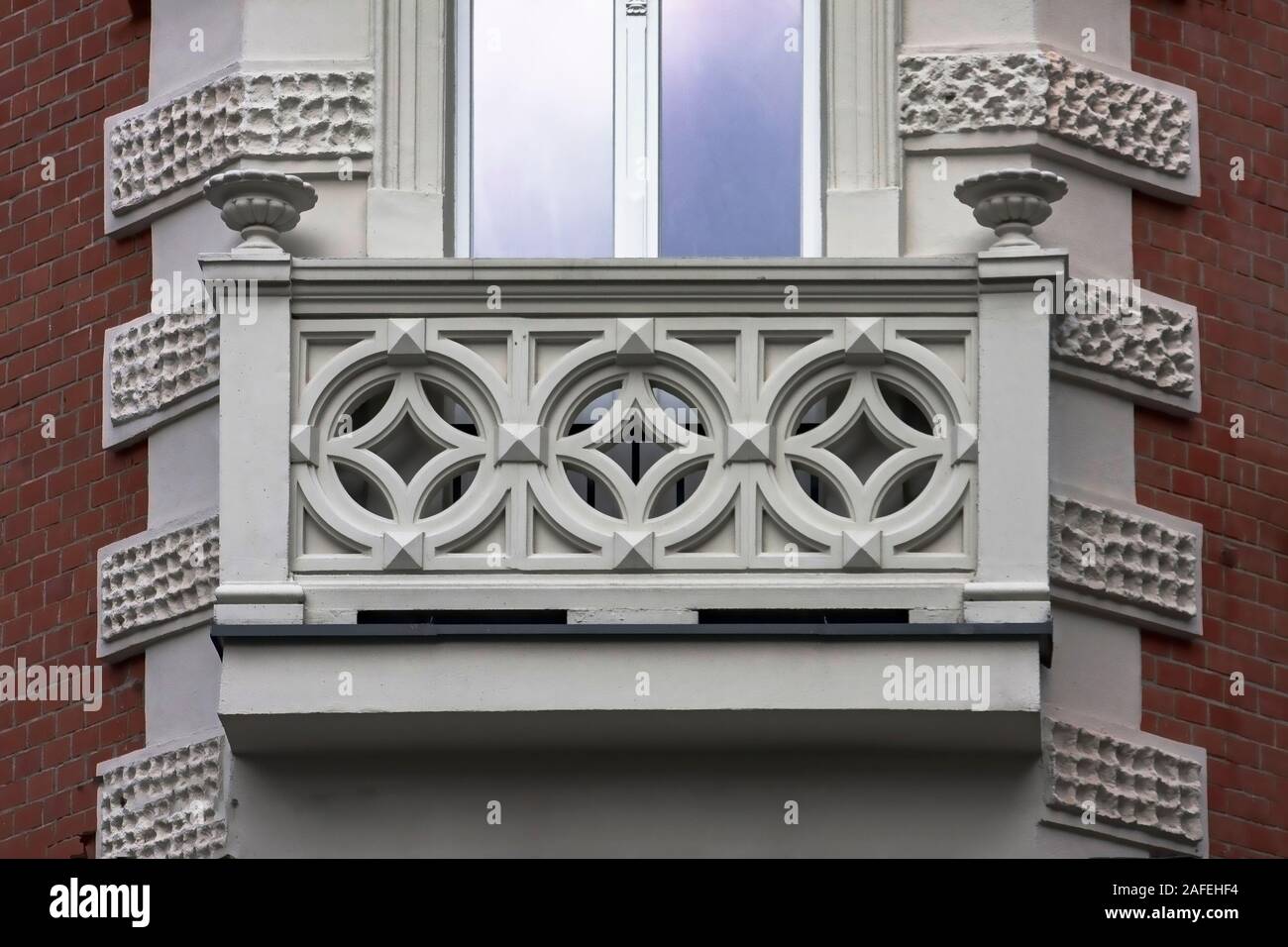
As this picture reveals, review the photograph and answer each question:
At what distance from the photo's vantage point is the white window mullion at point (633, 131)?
11719 mm

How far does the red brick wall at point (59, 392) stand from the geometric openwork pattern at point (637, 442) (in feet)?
3.62

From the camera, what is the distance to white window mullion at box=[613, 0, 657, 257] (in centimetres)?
1172

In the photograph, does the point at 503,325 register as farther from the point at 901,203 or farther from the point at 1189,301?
the point at 1189,301

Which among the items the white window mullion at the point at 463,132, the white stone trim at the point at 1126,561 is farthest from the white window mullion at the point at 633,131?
the white stone trim at the point at 1126,561

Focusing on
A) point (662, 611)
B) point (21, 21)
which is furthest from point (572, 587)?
point (21, 21)

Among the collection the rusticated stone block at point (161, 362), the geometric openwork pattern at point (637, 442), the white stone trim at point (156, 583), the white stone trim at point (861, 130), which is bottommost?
the white stone trim at point (156, 583)

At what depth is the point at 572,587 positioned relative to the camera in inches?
429

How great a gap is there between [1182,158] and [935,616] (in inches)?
88.4

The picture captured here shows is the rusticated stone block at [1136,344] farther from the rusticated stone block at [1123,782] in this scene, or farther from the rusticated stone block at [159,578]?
the rusticated stone block at [159,578]

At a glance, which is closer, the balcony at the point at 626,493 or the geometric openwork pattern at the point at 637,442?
the balcony at the point at 626,493

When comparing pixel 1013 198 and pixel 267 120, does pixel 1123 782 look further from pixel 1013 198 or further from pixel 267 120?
pixel 267 120

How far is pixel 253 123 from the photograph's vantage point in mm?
11719

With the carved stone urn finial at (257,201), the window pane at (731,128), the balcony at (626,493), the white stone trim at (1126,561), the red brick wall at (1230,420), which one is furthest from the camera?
the window pane at (731,128)

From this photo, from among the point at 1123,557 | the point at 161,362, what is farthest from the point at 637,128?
the point at 1123,557
